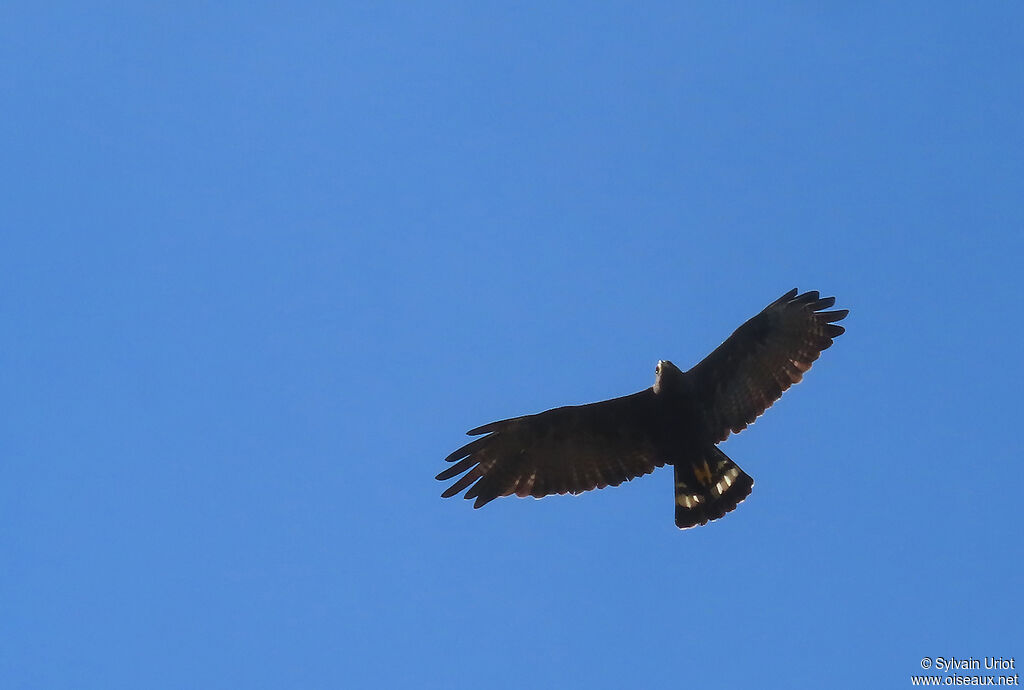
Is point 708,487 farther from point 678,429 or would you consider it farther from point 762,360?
point 762,360

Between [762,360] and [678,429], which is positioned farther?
[762,360]

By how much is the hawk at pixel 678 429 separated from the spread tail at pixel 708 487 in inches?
0.4

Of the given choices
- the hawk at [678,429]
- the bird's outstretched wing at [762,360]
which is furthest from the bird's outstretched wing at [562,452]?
the bird's outstretched wing at [762,360]

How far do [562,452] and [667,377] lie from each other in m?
1.47

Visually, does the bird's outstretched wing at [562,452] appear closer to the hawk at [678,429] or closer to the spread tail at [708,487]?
the hawk at [678,429]

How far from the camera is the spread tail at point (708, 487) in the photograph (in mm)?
10430

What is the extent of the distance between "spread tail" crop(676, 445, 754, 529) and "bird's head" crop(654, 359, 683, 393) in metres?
0.89

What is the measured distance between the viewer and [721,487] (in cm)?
1050

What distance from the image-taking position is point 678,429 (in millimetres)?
10539

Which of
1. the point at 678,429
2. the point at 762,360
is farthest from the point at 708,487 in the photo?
the point at 762,360

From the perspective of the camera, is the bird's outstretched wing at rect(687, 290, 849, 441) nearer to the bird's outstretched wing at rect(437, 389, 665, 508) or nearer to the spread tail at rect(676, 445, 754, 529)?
the spread tail at rect(676, 445, 754, 529)

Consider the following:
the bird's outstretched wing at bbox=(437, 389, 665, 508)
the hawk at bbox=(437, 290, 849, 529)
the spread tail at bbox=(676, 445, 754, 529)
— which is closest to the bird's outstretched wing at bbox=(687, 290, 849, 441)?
the hawk at bbox=(437, 290, 849, 529)

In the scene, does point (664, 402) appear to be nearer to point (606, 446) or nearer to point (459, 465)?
point (606, 446)

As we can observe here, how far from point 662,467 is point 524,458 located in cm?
164
